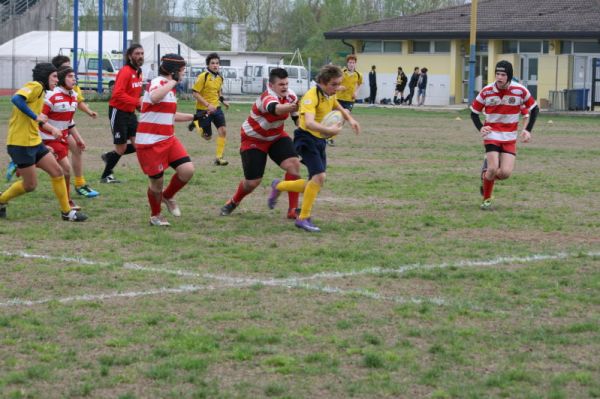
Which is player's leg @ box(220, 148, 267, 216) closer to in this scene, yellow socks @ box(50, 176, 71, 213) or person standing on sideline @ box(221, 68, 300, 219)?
person standing on sideline @ box(221, 68, 300, 219)

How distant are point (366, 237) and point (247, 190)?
5.45 feet

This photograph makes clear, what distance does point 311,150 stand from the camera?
10.4 metres

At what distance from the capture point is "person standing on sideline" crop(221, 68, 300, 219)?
10539 mm

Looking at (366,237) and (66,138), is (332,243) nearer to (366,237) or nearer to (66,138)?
(366,237)

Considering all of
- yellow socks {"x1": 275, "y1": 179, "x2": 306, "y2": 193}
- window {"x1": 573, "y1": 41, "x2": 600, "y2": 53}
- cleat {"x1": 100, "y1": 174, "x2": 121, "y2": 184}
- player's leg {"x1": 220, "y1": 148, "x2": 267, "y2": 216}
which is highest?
window {"x1": 573, "y1": 41, "x2": 600, "y2": 53}

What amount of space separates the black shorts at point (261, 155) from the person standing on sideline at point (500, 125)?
249 centimetres

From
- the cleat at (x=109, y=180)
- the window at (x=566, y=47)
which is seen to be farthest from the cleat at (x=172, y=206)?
the window at (x=566, y=47)

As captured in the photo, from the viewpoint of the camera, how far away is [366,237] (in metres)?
10.0

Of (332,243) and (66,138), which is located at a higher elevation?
(66,138)

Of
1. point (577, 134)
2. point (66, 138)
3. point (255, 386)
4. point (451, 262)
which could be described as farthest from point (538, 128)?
point (255, 386)

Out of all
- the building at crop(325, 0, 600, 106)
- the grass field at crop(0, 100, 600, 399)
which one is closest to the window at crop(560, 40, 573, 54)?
the building at crop(325, 0, 600, 106)

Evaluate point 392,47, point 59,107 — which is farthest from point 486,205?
point 392,47

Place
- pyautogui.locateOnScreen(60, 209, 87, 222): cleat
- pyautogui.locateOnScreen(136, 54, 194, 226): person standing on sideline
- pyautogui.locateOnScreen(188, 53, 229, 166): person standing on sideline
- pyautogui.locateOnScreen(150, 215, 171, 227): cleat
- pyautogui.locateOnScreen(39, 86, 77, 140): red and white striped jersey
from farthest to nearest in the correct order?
pyautogui.locateOnScreen(188, 53, 229, 166): person standing on sideline
pyautogui.locateOnScreen(39, 86, 77, 140): red and white striped jersey
pyautogui.locateOnScreen(60, 209, 87, 222): cleat
pyautogui.locateOnScreen(150, 215, 171, 227): cleat
pyautogui.locateOnScreen(136, 54, 194, 226): person standing on sideline

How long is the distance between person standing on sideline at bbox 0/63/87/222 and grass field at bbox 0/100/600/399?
42 centimetres
